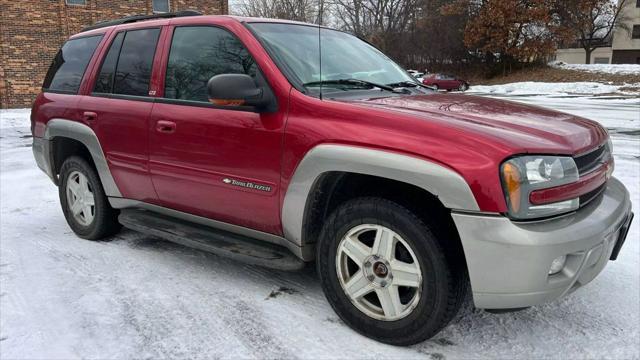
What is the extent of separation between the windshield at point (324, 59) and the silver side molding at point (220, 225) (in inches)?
36.5

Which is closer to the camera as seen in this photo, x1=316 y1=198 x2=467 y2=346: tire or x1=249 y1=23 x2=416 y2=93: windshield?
x1=316 y1=198 x2=467 y2=346: tire

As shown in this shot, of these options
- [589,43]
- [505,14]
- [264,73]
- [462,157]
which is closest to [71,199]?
[264,73]

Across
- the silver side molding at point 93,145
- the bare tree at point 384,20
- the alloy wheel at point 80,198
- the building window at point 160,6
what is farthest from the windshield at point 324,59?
the bare tree at point 384,20

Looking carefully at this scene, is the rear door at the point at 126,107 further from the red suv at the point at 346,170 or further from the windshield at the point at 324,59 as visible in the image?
the windshield at the point at 324,59

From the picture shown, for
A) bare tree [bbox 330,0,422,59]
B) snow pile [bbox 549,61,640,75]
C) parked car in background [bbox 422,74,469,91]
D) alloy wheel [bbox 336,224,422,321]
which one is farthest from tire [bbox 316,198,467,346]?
bare tree [bbox 330,0,422,59]

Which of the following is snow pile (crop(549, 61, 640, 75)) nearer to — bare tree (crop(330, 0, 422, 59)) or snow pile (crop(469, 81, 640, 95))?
snow pile (crop(469, 81, 640, 95))

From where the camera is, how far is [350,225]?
8.86 feet

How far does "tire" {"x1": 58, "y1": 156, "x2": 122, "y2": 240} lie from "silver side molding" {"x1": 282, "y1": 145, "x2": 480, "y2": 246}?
2027mm

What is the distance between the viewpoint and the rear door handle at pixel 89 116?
402cm

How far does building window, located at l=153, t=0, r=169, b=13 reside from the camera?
23141 mm

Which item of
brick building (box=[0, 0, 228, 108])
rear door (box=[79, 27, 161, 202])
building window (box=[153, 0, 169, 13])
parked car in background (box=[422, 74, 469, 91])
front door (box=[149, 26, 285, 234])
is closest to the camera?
front door (box=[149, 26, 285, 234])

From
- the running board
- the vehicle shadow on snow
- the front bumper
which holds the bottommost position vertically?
the vehicle shadow on snow

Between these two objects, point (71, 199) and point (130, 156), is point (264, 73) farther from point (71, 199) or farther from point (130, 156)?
point (71, 199)

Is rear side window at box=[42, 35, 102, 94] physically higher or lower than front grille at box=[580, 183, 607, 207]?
higher
